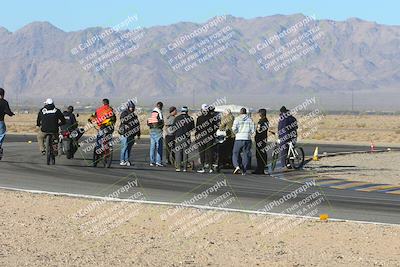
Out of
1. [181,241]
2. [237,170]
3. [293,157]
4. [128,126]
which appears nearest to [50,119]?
[128,126]

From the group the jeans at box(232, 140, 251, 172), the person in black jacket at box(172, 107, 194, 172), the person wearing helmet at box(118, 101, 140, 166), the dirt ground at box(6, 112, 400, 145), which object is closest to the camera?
the jeans at box(232, 140, 251, 172)

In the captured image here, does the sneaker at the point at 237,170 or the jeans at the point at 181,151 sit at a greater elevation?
the jeans at the point at 181,151

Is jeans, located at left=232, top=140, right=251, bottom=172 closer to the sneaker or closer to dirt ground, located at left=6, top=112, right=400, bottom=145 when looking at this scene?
the sneaker

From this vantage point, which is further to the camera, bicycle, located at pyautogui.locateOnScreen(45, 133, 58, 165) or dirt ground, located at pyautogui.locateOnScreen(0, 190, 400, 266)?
bicycle, located at pyautogui.locateOnScreen(45, 133, 58, 165)

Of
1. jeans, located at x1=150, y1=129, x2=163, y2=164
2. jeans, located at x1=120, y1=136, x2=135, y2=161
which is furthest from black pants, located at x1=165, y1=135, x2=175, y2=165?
jeans, located at x1=120, y1=136, x2=135, y2=161

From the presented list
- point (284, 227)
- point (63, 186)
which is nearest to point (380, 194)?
point (284, 227)

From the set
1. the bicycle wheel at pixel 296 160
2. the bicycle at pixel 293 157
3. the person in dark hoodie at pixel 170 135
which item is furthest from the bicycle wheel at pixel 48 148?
the bicycle wheel at pixel 296 160

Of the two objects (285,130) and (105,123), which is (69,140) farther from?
(285,130)

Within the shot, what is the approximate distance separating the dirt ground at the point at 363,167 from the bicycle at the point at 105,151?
6013mm

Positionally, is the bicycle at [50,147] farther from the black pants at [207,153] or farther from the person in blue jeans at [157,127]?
the black pants at [207,153]

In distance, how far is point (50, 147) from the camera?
2209 centimetres

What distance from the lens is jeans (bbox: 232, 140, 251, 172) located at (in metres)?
21.7

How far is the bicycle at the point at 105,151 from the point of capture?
2186 centimetres

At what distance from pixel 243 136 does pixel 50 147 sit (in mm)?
5199
